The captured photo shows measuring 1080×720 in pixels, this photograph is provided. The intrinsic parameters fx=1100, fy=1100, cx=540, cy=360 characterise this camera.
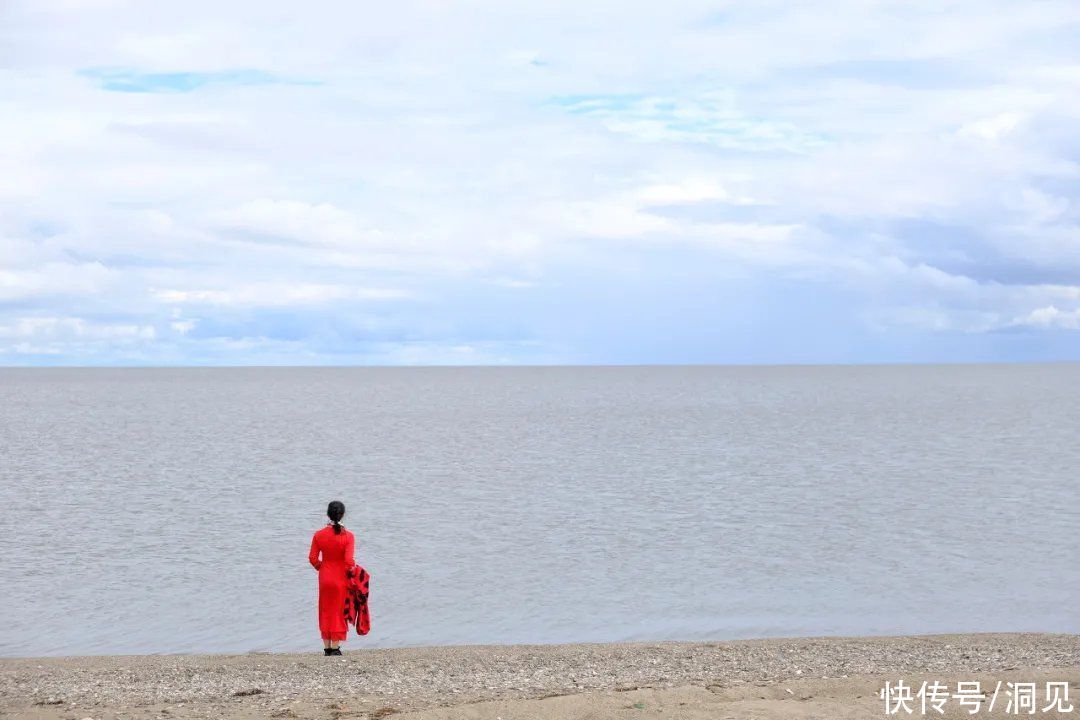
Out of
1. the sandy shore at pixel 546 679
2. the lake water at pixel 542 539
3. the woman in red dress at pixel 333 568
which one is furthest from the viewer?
the lake water at pixel 542 539

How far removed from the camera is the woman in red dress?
14.2 meters

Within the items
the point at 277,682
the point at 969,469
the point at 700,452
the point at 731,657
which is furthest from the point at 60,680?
the point at 700,452

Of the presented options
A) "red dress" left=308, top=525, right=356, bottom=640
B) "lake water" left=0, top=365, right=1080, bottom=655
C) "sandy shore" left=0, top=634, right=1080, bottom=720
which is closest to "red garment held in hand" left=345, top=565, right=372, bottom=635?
"red dress" left=308, top=525, right=356, bottom=640

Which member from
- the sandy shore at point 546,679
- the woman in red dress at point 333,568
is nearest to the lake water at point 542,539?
the sandy shore at point 546,679

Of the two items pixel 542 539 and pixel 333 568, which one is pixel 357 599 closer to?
pixel 333 568

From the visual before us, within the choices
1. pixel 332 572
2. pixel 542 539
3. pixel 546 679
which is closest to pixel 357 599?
pixel 332 572

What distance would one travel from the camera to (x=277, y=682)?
1327cm

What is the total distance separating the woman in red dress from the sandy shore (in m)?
0.48

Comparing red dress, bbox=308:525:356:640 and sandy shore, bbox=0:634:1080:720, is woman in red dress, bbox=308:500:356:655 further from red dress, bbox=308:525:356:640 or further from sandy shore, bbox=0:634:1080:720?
sandy shore, bbox=0:634:1080:720

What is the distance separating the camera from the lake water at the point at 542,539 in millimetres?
20500

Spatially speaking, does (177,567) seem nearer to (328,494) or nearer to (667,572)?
(667,572)

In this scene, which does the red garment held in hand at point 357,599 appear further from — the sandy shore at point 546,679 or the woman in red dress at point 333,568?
the sandy shore at point 546,679

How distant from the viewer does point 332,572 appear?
47.1ft

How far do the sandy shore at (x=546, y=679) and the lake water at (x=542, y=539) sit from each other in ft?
9.22
